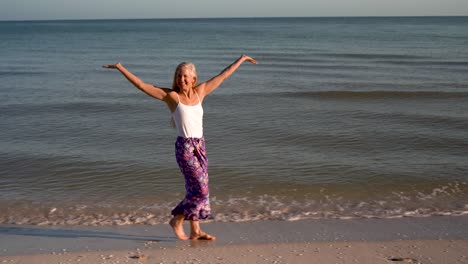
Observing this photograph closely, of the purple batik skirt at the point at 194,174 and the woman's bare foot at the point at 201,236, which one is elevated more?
the purple batik skirt at the point at 194,174

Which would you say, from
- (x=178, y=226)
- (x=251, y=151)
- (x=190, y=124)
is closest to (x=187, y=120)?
(x=190, y=124)

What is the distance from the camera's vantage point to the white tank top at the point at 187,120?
487 cm

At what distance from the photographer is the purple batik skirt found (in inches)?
194

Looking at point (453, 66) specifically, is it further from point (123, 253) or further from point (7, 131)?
point (123, 253)

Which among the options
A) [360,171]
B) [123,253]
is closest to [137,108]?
[360,171]

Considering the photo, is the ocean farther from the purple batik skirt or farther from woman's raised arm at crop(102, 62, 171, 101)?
woman's raised arm at crop(102, 62, 171, 101)

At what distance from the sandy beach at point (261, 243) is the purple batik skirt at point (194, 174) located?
300 mm

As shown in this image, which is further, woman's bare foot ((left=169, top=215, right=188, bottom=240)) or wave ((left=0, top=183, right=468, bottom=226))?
wave ((left=0, top=183, right=468, bottom=226))

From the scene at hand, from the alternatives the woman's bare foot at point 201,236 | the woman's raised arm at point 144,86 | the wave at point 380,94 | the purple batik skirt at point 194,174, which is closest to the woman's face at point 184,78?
the woman's raised arm at point 144,86

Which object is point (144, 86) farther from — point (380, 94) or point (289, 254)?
point (380, 94)

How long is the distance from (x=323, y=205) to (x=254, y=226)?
3.88ft

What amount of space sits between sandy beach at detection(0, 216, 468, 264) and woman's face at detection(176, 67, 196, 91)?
1392mm

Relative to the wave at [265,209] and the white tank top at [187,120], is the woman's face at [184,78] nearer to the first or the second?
the white tank top at [187,120]

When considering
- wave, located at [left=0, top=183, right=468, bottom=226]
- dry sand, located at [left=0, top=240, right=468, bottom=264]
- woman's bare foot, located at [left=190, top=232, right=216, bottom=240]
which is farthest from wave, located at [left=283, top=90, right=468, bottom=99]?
woman's bare foot, located at [left=190, top=232, right=216, bottom=240]
